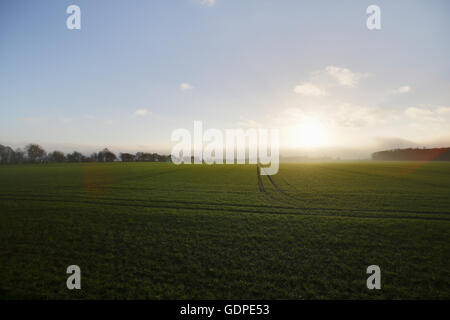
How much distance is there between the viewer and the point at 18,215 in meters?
13.2

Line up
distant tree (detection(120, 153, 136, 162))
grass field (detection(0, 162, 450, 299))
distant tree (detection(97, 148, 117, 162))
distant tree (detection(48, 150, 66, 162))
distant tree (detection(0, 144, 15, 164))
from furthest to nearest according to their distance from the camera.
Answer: distant tree (detection(120, 153, 136, 162))
distant tree (detection(97, 148, 117, 162))
distant tree (detection(48, 150, 66, 162))
distant tree (detection(0, 144, 15, 164))
grass field (detection(0, 162, 450, 299))

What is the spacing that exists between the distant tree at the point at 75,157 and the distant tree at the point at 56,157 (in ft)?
13.5

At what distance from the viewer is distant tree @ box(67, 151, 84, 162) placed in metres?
162

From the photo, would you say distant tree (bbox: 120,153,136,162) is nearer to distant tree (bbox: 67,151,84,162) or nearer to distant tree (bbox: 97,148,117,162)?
distant tree (bbox: 97,148,117,162)

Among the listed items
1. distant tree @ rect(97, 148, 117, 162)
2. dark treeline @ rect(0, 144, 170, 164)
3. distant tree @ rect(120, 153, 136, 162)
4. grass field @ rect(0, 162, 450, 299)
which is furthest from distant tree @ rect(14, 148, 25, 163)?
grass field @ rect(0, 162, 450, 299)

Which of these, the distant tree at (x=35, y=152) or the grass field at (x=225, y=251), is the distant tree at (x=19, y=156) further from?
the grass field at (x=225, y=251)

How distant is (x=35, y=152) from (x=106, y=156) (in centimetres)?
4975

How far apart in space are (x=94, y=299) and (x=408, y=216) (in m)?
18.3

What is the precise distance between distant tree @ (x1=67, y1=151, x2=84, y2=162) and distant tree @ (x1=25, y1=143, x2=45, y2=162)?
672 inches

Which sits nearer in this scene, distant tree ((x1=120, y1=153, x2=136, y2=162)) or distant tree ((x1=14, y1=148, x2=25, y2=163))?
distant tree ((x1=14, y1=148, x2=25, y2=163))

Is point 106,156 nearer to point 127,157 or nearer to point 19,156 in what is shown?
point 127,157

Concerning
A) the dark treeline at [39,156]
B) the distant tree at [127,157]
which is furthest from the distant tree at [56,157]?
the distant tree at [127,157]
